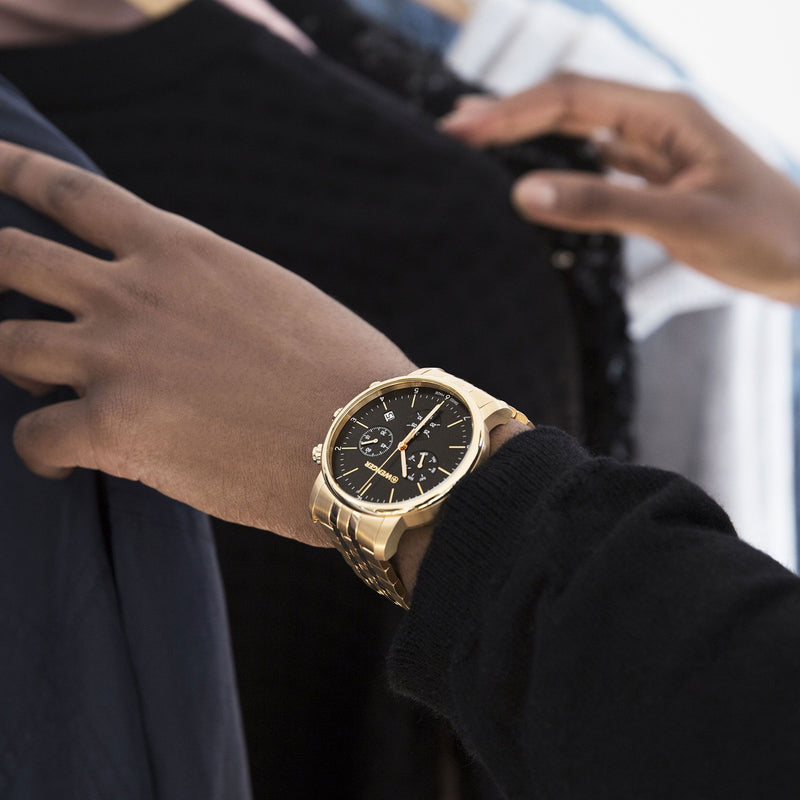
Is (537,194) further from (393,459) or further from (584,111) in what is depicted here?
(393,459)

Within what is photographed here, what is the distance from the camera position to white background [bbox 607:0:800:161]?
1.18m

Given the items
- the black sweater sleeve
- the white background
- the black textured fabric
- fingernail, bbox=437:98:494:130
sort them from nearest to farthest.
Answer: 1. the black sweater sleeve
2. the black textured fabric
3. fingernail, bbox=437:98:494:130
4. the white background

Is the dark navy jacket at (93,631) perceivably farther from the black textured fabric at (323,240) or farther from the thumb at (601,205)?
the thumb at (601,205)

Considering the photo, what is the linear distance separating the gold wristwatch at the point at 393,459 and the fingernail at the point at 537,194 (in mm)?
353

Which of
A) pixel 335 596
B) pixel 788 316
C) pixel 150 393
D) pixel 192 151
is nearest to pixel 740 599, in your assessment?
pixel 150 393

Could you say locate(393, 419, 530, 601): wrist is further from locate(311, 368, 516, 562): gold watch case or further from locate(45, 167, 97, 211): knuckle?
locate(45, 167, 97, 211): knuckle

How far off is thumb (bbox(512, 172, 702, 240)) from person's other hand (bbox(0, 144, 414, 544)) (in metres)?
0.34

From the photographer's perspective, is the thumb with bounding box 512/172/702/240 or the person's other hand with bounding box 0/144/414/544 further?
the thumb with bounding box 512/172/702/240

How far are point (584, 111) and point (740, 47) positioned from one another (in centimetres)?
50

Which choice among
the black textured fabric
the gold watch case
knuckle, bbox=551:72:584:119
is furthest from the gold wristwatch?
knuckle, bbox=551:72:584:119

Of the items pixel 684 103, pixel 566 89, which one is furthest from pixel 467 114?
pixel 684 103

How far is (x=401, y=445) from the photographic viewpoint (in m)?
0.42

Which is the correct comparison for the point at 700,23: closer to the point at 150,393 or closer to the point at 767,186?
the point at 767,186

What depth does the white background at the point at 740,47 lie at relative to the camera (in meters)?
1.18
